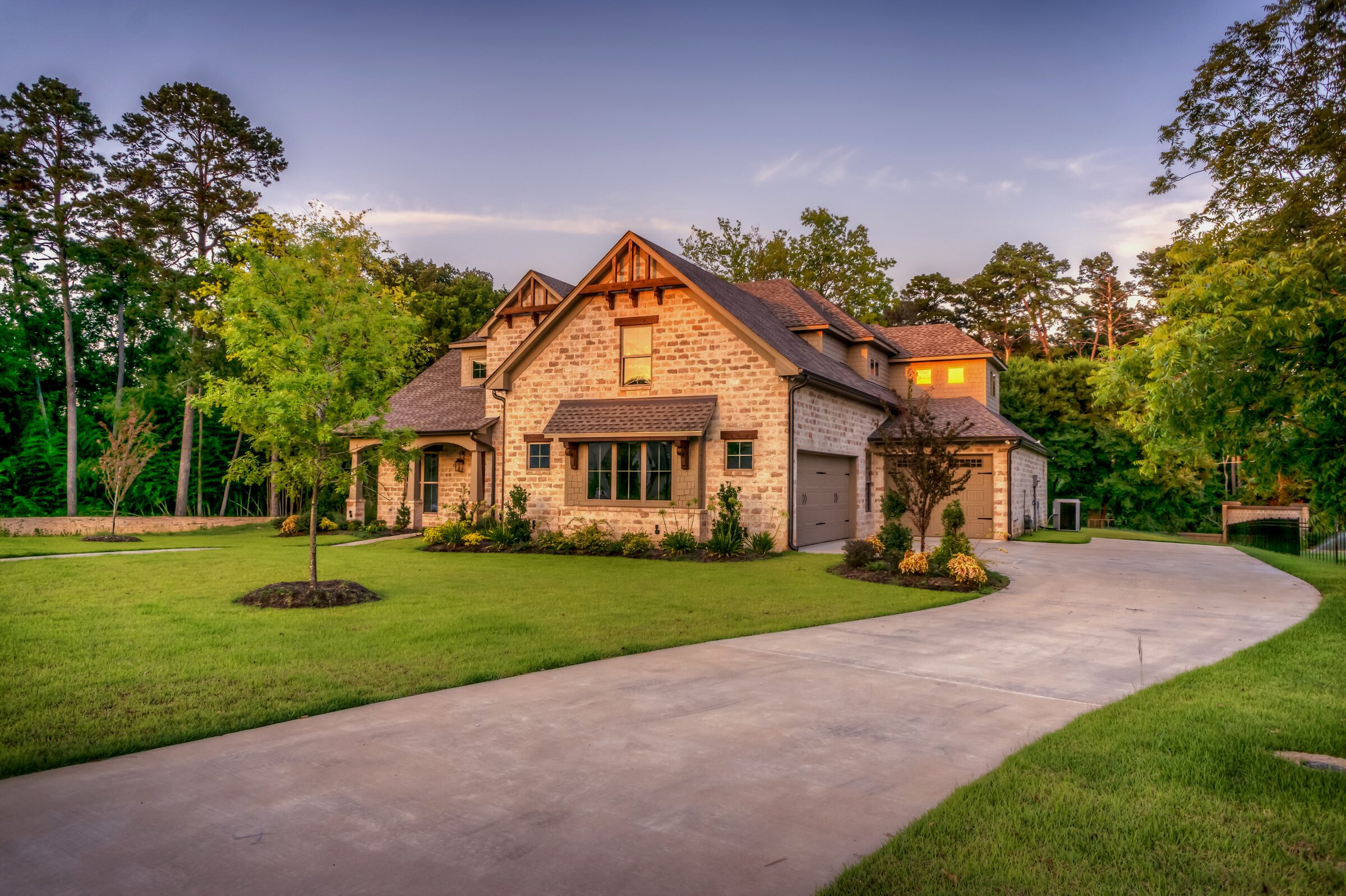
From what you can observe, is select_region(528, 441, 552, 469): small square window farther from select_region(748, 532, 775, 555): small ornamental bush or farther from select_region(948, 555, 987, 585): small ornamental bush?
select_region(948, 555, 987, 585): small ornamental bush

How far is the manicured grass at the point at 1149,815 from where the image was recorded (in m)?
3.19

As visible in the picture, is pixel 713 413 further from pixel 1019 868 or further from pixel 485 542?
pixel 1019 868

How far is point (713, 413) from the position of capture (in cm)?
1838

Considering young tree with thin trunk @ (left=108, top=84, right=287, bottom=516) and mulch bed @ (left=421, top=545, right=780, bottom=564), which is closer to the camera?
mulch bed @ (left=421, top=545, right=780, bottom=564)

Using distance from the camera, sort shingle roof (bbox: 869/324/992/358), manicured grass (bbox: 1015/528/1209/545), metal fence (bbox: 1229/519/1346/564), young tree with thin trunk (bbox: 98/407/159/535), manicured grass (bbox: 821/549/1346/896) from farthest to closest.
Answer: shingle roof (bbox: 869/324/992/358) < manicured grass (bbox: 1015/528/1209/545) < young tree with thin trunk (bbox: 98/407/159/535) < metal fence (bbox: 1229/519/1346/564) < manicured grass (bbox: 821/549/1346/896)

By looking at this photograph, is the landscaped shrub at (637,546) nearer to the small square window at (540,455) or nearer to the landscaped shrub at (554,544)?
the landscaped shrub at (554,544)

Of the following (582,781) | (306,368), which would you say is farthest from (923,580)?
(306,368)

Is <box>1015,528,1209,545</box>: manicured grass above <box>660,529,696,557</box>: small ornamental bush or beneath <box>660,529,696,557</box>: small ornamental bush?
beneath

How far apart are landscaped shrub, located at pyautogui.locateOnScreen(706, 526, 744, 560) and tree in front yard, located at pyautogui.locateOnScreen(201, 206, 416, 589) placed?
292 inches

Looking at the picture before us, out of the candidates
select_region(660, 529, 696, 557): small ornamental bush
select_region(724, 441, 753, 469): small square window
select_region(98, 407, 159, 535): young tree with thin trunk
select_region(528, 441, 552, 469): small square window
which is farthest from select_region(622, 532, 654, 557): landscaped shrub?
select_region(98, 407, 159, 535): young tree with thin trunk

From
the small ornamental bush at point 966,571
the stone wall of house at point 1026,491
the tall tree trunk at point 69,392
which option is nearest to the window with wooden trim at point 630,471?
the small ornamental bush at point 966,571

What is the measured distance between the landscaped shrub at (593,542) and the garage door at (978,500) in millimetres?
9596

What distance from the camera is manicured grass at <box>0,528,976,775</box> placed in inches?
221

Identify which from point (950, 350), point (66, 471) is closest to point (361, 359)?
point (950, 350)
